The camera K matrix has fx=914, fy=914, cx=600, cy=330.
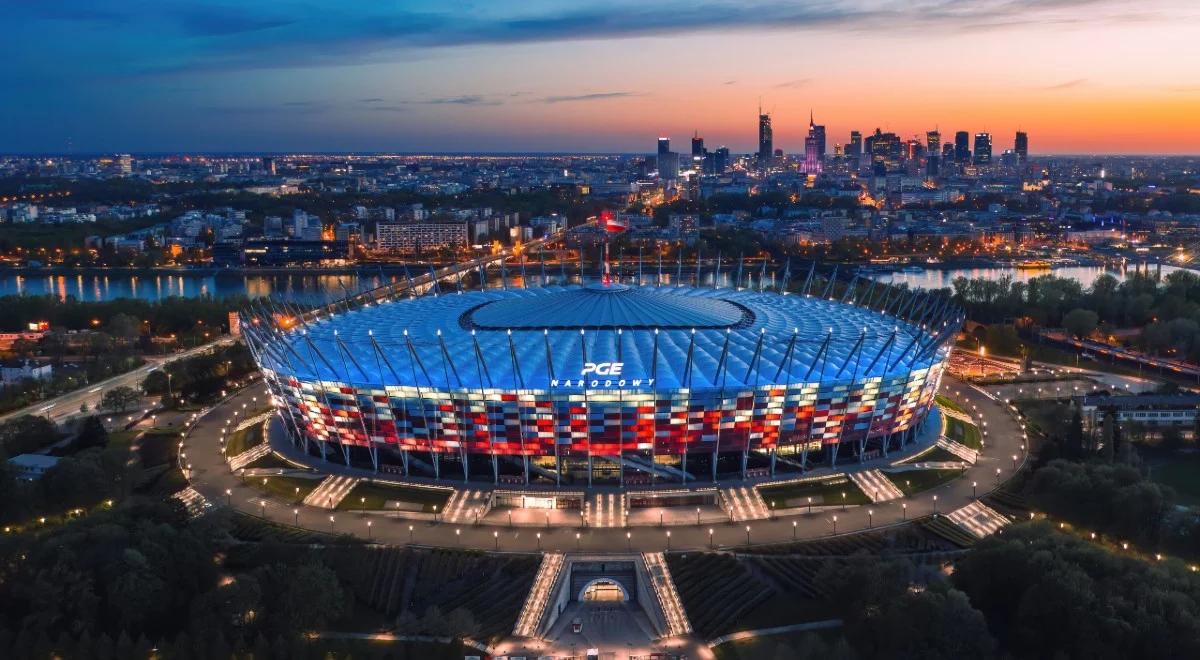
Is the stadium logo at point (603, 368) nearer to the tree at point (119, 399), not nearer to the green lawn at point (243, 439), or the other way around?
the green lawn at point (243, 439)

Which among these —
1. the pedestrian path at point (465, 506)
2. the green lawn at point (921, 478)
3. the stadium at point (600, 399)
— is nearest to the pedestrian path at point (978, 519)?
the green lawn at point (921, 478)

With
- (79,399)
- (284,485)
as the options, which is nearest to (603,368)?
(284,485)

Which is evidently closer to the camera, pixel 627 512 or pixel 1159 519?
pixel 1159 519

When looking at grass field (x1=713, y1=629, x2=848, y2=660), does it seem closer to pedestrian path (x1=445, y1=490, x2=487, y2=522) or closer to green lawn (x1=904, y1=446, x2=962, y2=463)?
pedestrian path (x1=445, y1=490, x2=487, y2=522)

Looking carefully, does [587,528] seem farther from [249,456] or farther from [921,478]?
[249,456]

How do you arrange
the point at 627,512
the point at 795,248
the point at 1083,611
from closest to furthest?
the point at 1083,611
the point at 627,512
the point at 795,248

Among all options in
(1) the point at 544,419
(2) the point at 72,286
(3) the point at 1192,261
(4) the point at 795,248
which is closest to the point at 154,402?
(1) the point at 544,419

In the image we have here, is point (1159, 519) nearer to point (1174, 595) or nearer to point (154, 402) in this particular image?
point (1174, 595)
